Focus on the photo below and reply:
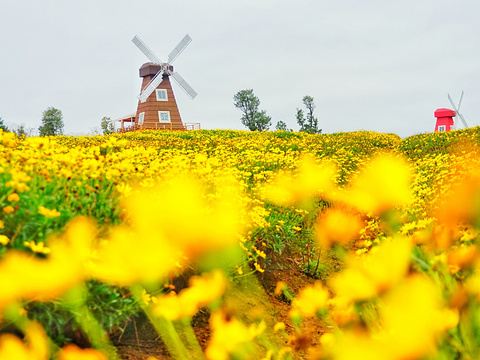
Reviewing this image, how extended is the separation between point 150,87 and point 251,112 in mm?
15343

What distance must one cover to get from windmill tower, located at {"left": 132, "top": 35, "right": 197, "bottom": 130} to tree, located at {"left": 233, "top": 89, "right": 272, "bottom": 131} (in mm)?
12847

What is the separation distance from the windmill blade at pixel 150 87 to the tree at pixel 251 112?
1409cm

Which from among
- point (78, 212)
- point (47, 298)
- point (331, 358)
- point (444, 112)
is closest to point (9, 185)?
point (78, 212)

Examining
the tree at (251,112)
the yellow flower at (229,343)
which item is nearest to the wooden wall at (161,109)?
the tree at (251,112)

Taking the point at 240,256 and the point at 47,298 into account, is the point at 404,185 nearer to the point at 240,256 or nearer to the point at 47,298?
the point at 47,298

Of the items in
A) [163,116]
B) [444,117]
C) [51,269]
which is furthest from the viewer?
[444,117]

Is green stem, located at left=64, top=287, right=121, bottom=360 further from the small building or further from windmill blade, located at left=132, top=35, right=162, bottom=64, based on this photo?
the small building

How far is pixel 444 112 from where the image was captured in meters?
37.6

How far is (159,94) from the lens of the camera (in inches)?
1174

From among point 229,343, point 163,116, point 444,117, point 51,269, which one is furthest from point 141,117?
point 229,343

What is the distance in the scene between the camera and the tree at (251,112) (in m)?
42.1

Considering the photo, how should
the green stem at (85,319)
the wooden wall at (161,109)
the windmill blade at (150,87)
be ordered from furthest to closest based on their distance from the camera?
the windmill blade at (150,87), the wooden wall at (161,109), the green stem at (85,319)

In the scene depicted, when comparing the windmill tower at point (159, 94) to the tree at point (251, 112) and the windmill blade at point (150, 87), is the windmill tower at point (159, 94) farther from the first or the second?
the tree at point (251, 112)

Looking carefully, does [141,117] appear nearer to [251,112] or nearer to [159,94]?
[159,94]
